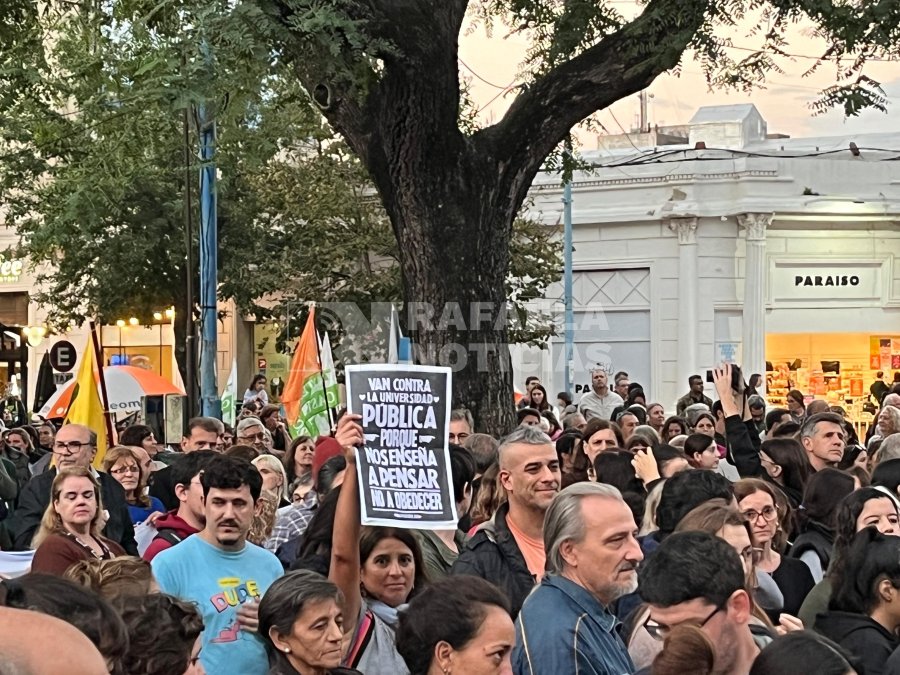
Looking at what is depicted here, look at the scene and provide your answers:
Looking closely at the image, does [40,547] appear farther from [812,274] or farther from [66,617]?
[812,274]

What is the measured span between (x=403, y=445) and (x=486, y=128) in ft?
26.4

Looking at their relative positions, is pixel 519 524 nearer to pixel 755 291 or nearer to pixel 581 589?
pixel 581 589

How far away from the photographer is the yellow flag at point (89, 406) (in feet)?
43.5

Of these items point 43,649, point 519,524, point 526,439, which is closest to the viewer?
point 43,649

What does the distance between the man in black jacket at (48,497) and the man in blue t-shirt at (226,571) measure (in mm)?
2169

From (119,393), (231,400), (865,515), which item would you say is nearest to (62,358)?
(231,400)

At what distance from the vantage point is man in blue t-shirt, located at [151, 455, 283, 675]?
227 inches

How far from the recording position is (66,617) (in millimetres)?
3383

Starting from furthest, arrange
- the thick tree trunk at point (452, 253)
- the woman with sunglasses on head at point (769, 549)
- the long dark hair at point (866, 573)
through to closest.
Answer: the thick tree trunk at point (452, 253), the woman with sunglasses on head at point (769, 549), the long dark hair at point (866, 573)

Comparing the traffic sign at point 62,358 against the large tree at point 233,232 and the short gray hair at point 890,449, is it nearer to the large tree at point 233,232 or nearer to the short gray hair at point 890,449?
the large tree at point 233,232

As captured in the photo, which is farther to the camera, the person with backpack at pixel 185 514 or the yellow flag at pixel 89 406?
the yellow flag at pixel 89 406

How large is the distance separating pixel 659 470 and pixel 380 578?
375cm

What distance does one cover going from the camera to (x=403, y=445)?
5.67 metres

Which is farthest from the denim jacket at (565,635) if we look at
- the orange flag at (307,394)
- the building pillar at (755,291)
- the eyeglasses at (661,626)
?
the building pillar at (755,291)
